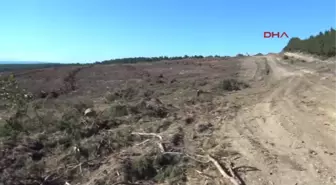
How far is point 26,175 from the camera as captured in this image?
279 inches

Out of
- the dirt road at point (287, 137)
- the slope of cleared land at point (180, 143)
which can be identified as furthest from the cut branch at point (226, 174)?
the dirt road at point (287, 137)

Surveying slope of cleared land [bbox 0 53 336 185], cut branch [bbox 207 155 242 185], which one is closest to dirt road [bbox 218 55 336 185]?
slope of cleared land [bbox 0 53 336 185]

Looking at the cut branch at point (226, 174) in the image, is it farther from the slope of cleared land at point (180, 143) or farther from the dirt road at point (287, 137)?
the dirt road at point (287, 137)

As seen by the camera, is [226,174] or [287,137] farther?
[287,137]

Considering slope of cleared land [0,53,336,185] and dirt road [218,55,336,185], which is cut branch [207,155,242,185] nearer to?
slope of cleared land [0,53,336,185]

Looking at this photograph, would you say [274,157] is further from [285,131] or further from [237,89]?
[237,89]

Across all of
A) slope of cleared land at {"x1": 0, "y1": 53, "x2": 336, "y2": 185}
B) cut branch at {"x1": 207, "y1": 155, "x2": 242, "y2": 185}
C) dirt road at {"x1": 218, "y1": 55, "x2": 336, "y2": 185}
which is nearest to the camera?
cut branch at {"x1": 207, "y1": 155, "x2": 242, "y2": 185}

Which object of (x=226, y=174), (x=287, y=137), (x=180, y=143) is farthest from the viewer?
(x=180, y=143)

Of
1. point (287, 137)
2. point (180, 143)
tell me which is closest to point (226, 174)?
point (180, 143)

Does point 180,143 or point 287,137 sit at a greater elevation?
point 287,137

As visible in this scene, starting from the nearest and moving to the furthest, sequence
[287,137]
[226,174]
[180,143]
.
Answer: [226,174], [287,137], [180,143]

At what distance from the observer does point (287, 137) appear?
7.86 metres

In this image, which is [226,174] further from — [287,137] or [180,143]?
[287,137]

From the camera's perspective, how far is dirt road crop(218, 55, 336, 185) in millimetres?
5914
